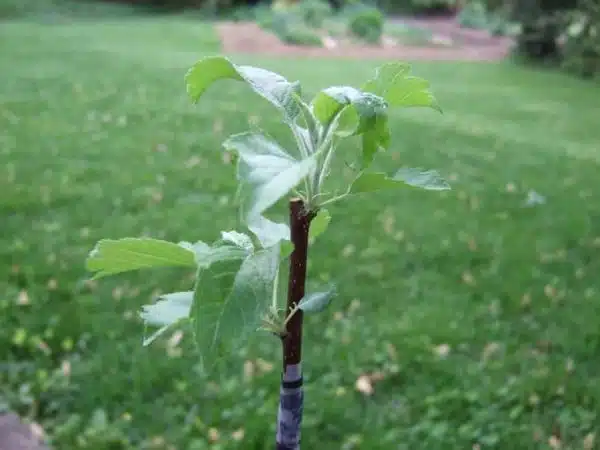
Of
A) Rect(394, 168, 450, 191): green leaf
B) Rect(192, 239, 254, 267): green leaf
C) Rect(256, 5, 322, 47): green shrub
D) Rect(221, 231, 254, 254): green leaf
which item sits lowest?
Rect(256, 5, 322, 47): green shrub

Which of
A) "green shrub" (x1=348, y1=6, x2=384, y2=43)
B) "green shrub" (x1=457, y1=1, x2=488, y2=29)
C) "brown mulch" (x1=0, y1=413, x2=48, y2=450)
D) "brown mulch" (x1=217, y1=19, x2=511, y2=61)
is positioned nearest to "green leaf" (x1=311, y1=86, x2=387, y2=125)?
"brown mulch" (x1=0, y1=413, x2=48, y2=450)

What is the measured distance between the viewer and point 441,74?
1034 cm

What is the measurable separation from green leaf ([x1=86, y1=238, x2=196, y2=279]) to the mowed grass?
151 millimetres

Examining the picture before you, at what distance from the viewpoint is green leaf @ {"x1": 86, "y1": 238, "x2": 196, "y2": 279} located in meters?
0.48

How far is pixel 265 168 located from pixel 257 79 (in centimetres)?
11

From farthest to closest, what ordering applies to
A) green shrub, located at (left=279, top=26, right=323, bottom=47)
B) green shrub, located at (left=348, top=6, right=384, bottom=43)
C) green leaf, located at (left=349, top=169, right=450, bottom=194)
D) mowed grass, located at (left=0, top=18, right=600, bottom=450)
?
1. green shrub, located at (left=348, top=6, right=384, bottom=43)
2. green shrub, located at (left=279, top=26, right=323, bottom=47)
3. mowed grass, located at (left=0, top=18, right=600, bottom=450)
4. green leaf, located at (left=349, top=169, right=450, bottom=194)

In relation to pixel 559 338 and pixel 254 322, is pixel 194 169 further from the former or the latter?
pixel 254 322

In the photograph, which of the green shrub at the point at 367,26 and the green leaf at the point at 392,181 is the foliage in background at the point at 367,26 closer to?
the green shrub at the point at 367,26

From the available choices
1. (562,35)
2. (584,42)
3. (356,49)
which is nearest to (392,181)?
(584,42)

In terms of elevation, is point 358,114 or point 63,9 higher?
point 358,114

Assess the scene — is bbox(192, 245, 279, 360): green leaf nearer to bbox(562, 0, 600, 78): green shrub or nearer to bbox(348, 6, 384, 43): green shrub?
bbox(562, 0, 600, 78): green shrub

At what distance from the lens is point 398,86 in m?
0.50

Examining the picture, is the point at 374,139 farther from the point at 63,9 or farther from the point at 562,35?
the point at 63,9

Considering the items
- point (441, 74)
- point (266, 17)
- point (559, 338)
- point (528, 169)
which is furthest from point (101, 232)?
point (266, 17)
